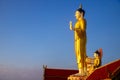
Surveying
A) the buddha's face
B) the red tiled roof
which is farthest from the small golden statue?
the red tiled roof

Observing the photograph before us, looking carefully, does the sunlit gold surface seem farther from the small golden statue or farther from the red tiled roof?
the red tiled roof

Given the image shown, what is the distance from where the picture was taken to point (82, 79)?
836cm

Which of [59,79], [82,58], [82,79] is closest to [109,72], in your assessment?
[82,79]

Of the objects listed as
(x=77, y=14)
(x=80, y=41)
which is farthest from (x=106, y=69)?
(x=77, y=14)

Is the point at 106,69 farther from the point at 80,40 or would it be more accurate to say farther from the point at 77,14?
the point at 77,14

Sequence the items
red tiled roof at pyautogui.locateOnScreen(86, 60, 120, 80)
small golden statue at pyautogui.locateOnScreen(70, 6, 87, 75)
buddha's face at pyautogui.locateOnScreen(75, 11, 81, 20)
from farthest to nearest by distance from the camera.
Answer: buddha's face at pyautogui.locateOnScreen(75, 11, 81, 20) < small golden statue at pyautogui.locateOnScreen(70, 6, 87, 75) < red tiled roof at pyautogui.locateOnScreen(86, 60, 120, 80)

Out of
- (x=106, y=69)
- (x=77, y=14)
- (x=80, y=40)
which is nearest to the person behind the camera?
(x=106, y=69)

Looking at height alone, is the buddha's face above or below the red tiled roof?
above

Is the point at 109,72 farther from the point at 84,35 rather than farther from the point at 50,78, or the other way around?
the point at 50,78

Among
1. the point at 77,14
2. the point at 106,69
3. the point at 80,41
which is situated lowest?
the point at 106,69

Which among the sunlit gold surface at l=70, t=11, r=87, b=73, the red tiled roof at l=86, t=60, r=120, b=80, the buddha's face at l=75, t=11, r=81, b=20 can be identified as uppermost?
the buddha's face at l=75, t=11, r=81, b=20

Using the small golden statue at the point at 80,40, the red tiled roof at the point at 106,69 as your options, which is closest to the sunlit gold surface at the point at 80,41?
the small golden statue at the point at 80,40

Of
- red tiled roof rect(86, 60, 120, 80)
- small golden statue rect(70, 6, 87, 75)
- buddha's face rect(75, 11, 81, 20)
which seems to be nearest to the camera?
red tiled roof rect(86, 60, 120, 80)

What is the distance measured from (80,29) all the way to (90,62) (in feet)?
4.43
